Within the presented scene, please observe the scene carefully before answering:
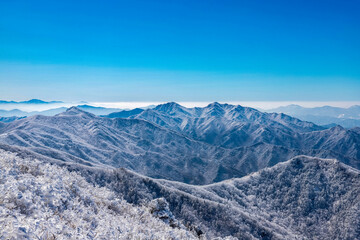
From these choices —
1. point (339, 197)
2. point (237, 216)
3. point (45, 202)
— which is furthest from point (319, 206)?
point (45, 202)

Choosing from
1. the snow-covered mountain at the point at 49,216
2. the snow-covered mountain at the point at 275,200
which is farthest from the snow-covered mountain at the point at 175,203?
the snow-covered mountain at the point at 275,200

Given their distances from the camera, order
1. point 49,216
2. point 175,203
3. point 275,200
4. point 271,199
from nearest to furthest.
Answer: point 49,216, point 175,203, point 275,200, point 271,199

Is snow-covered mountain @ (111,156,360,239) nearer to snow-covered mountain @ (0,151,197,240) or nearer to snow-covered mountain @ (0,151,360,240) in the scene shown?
snow-covered mountain @ (0,151,360,240)

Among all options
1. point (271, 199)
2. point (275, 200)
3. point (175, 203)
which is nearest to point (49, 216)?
point (175, 203)

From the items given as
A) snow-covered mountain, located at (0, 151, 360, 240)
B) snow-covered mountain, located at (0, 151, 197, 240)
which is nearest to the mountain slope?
snow-covered mountain, located at (0, 151, 360, 240)

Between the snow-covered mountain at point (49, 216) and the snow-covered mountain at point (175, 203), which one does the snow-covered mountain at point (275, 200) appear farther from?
the snow-covered mountain at point (49, 216)

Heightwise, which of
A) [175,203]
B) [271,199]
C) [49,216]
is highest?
[49,216]

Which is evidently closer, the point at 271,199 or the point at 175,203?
the point at 175,203

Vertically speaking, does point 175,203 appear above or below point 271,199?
above

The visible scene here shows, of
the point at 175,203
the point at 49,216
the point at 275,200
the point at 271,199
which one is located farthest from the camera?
the point at 271,199

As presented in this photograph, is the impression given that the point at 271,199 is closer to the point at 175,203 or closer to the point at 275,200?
the point at 275,200

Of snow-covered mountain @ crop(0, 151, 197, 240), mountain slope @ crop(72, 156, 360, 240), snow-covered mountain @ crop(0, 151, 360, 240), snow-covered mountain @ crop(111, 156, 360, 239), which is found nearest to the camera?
snow-covered mountain @ crop(0, 151, 197, 240)
